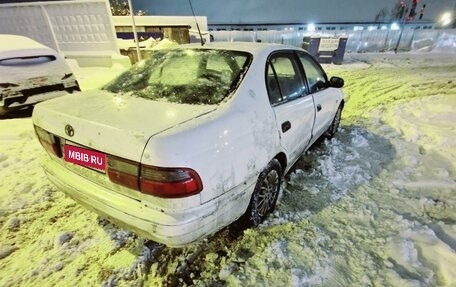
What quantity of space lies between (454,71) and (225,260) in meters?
12.3

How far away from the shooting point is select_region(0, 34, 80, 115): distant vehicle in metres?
4.72

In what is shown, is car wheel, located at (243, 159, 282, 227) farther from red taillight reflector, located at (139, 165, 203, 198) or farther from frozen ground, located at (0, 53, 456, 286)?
red taillight reflector, located at (139, 165, 203, 198)

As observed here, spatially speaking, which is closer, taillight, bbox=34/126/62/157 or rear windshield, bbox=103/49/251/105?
taillight, bbox=34/126/62/157

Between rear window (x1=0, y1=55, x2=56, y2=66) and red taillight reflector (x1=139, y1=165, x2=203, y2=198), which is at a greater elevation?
rear window (x1=0, y1=55, x2=56, y2=66)

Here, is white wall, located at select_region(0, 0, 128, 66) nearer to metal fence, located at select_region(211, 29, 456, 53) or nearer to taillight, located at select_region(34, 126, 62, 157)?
taillight, located at select_region(34, 126, 62, 157)

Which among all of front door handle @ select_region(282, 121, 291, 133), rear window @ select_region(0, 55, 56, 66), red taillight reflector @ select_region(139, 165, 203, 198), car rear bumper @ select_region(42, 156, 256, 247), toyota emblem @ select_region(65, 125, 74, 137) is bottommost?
car rear bumper @ select_region(42, 156, 256, 247)

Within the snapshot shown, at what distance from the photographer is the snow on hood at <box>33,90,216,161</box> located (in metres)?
1.68

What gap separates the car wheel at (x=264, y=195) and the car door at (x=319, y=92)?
3.77 feet

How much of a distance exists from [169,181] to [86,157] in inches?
27.9

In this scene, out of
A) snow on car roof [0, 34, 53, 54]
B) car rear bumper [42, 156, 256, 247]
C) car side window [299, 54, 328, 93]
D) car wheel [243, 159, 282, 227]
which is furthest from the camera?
snow on car roof [0, 34, 53, 54]

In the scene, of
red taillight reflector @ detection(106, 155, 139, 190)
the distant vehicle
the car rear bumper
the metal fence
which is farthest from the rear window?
the metal fence

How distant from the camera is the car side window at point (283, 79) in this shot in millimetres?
2565

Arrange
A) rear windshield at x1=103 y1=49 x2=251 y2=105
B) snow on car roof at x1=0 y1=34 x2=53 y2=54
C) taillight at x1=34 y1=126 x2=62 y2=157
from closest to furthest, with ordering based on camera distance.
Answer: taillight at x1=34 y1=126 x2=62 y2=157, rear windshield at x1=103 y1=49 x2=251 y2=105, snow on car roof at x1=0 y1=34 x2=53 y2=54

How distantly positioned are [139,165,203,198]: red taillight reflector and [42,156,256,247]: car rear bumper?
122 mm
